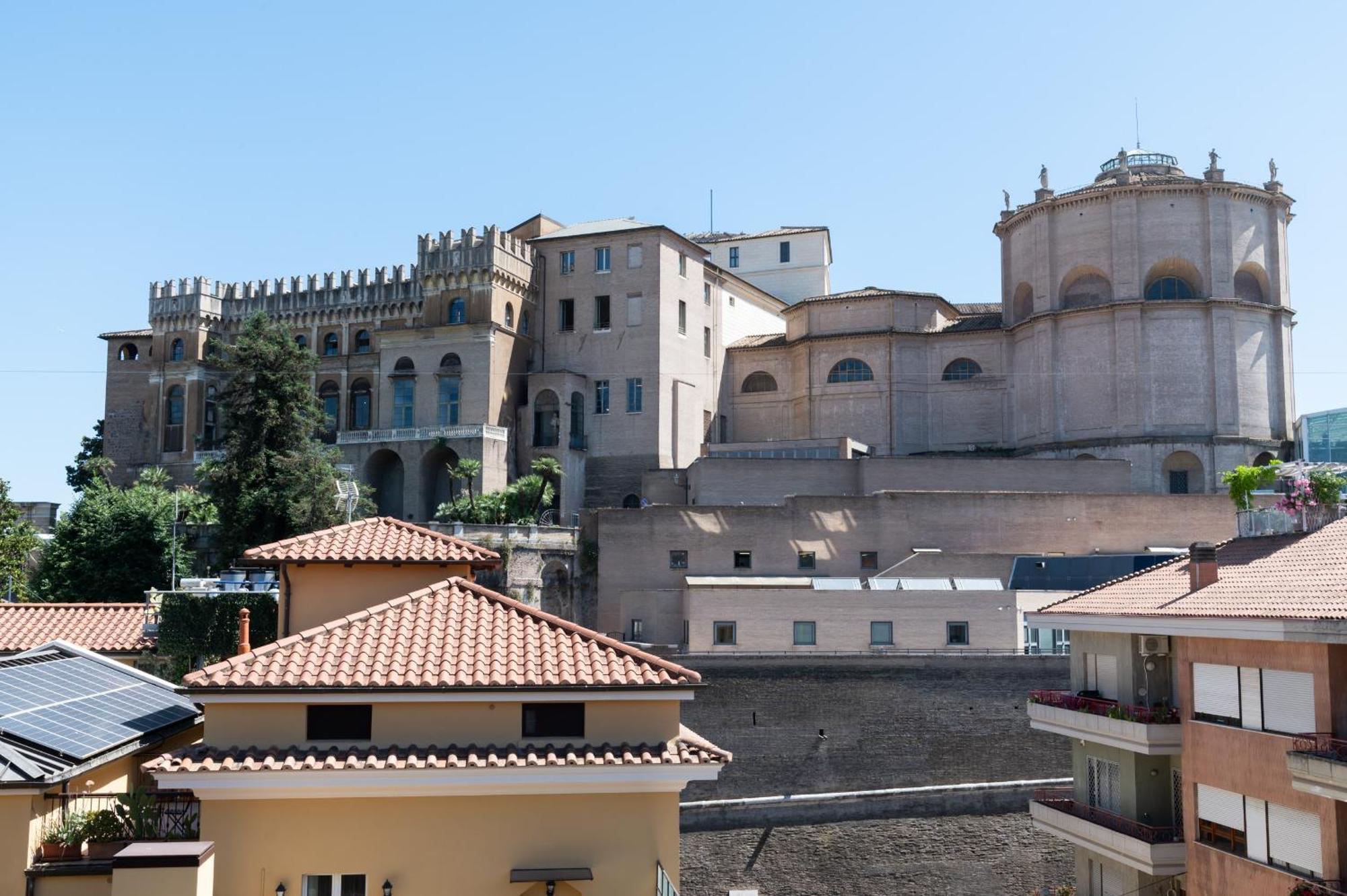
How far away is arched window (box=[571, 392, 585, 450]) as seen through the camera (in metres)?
63.1

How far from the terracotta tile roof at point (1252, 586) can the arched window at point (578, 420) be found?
130ft

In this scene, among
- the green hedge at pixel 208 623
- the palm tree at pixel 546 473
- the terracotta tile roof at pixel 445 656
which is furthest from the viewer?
the palm tree at pixel 546 473

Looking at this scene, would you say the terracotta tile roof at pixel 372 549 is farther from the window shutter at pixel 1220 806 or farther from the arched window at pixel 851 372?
the arched window at pixel 851 372

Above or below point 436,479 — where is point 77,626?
below

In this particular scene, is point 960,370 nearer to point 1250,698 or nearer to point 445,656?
point 1250,698

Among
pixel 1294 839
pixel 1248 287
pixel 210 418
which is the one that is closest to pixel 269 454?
pixel 210 418

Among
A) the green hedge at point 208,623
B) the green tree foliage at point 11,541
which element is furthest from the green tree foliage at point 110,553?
the green hedge at point 208,623

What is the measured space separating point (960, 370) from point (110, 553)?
40.4m

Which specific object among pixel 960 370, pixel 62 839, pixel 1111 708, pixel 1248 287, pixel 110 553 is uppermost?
pixel 1248 287

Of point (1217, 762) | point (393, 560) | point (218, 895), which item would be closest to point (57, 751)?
point (218, 895)

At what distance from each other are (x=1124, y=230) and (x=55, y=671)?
51.9m

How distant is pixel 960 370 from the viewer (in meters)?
64.9

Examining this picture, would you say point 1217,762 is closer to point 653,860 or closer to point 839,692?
point 653,860

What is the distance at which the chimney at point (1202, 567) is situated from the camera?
70.8 ft
